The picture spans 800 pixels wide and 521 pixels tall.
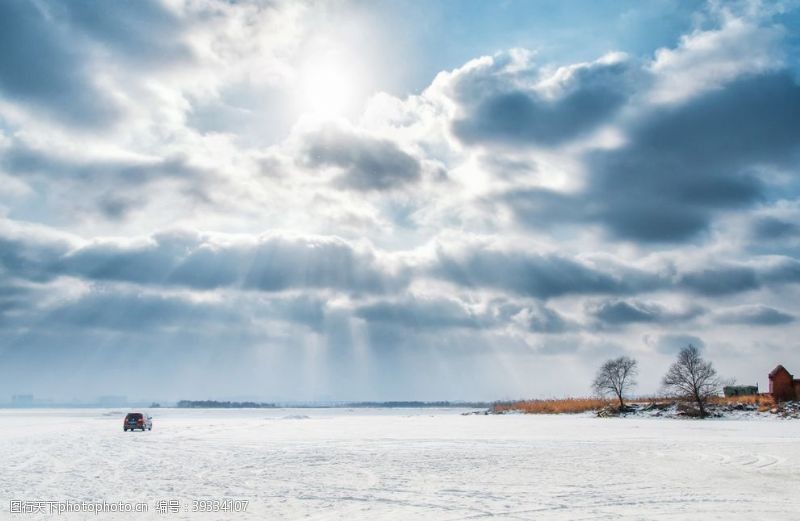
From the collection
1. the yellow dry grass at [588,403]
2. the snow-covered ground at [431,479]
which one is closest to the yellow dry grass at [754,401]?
the yellow dry grass at [588,403]

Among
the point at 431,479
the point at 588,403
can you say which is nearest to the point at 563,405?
the point at 588,403

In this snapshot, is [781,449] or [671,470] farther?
[781,449]

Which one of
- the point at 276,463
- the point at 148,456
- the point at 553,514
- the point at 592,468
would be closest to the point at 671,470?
the point at 592,468

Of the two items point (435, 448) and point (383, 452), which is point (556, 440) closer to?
point (435, 448)

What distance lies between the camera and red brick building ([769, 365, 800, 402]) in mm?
90169

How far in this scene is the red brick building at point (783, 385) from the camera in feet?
296

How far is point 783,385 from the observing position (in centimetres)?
9156

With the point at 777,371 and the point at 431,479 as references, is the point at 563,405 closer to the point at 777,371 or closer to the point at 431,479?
the point at 777,371

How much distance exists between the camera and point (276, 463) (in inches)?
1133

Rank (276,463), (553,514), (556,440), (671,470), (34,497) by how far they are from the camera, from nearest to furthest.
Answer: (553,514) → (34,497) → (671,470) → (276,463) → (556,440)

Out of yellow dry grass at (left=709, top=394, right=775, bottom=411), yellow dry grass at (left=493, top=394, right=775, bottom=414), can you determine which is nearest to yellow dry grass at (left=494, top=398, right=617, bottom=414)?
yellow dry grass at (left=493, top=394, right=775, bottom=414)

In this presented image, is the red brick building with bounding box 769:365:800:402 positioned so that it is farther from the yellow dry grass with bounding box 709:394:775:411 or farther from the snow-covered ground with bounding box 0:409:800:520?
the snow-covered ground with bounding box 0:409:800:520

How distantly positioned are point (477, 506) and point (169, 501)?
28.6ft

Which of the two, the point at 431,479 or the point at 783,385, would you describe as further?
the point at 783,385
